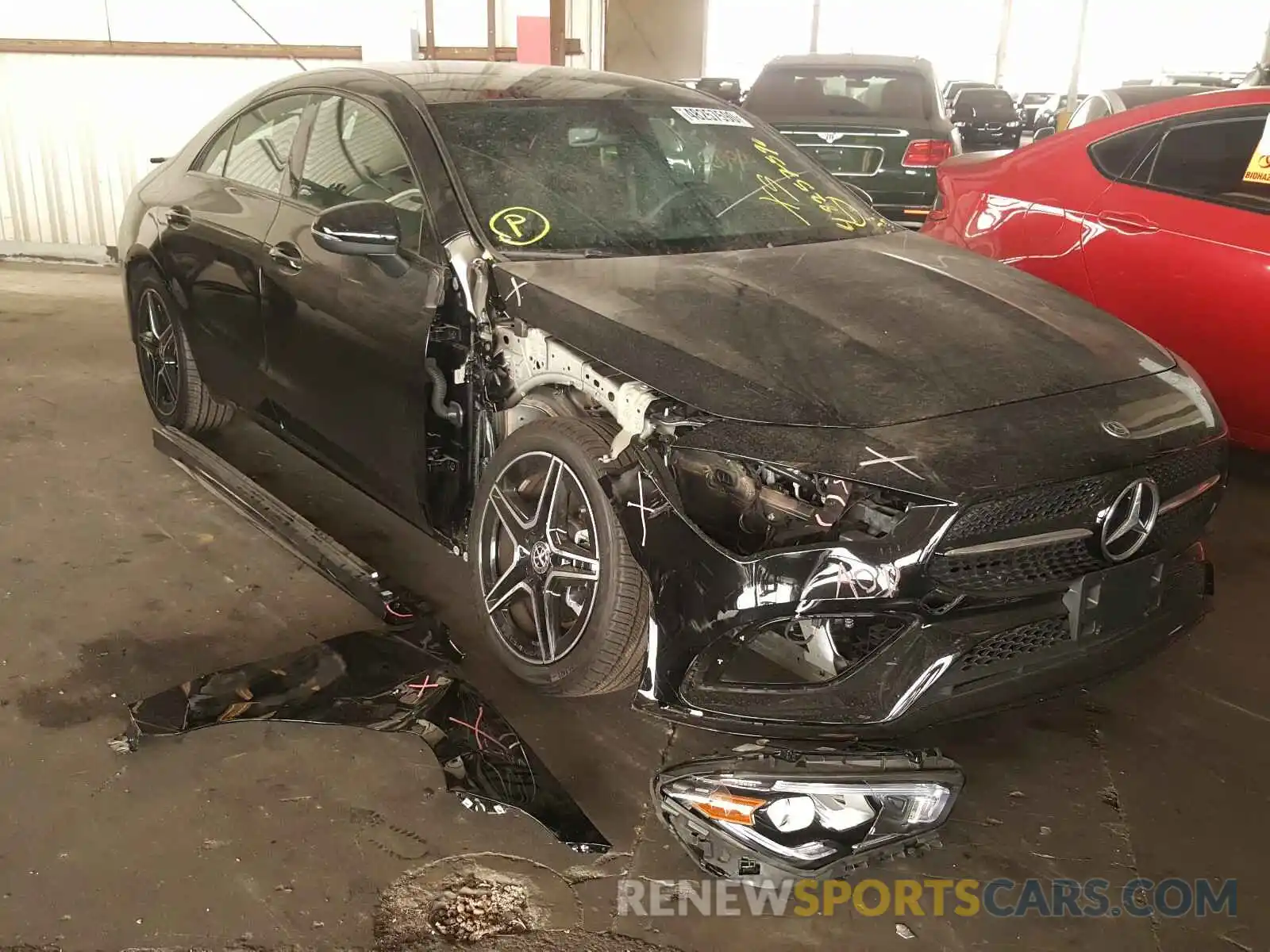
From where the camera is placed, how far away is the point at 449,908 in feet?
6.76

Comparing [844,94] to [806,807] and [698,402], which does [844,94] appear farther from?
[806,807]

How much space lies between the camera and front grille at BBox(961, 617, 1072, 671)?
6.73 ft

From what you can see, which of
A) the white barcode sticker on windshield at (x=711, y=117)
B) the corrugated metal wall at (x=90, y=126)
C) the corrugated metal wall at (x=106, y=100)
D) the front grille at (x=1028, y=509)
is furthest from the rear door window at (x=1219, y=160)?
the corrugated metal wall at (x=90, y=126)

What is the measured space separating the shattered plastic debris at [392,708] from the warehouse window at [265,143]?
1.56 meters

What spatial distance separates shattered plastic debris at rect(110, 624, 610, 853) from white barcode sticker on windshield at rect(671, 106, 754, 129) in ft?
5.85

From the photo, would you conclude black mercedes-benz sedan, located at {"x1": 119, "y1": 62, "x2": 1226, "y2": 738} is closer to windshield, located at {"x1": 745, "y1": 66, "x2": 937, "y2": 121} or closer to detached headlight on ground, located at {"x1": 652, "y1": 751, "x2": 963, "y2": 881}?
detached headlight on ground, located at {"x1": 652, "y1": 751, "x2": 963, "y2": 881}

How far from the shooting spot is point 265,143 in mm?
3633

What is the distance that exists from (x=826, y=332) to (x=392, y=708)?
1339 millimetres

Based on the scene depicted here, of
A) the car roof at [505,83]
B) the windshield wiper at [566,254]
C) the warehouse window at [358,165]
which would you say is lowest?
Result: the windshield wiper at [566,254]

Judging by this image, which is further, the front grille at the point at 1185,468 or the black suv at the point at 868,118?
the black suv at the point at 868,118

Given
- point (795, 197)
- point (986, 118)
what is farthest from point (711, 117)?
point (986, 118)

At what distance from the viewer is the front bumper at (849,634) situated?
200 cm

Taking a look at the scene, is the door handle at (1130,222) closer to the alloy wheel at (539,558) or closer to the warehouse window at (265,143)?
the alloy wheel at (539,558)

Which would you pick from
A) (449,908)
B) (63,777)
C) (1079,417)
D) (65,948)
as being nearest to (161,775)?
(63,777)
